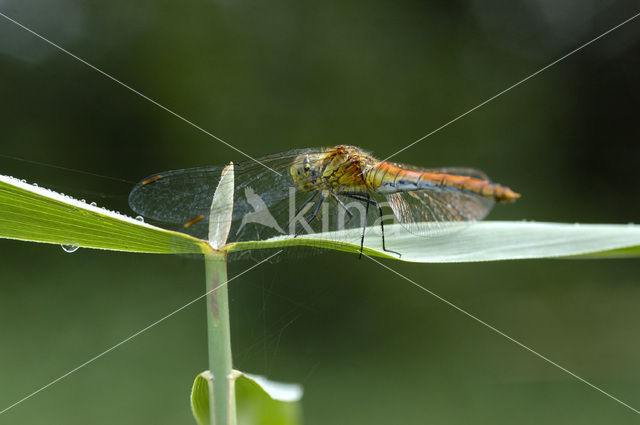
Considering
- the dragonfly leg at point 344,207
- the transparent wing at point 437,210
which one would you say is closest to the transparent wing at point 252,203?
the dragonfly leg at point 344,207

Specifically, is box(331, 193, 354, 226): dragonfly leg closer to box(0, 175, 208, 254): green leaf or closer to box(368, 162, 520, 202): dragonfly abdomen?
box(368, 162, 520, 202): dragonfly abdomen

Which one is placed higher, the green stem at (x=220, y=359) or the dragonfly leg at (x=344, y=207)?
the dragonfly leg at (x=344, y=207)

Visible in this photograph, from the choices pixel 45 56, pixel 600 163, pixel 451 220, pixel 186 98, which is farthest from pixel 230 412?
pixel 600 163

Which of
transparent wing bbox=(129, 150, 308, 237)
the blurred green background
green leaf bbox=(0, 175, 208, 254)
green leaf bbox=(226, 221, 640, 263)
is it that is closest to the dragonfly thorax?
transparent wing bbox=(129, 150, 308, 237)

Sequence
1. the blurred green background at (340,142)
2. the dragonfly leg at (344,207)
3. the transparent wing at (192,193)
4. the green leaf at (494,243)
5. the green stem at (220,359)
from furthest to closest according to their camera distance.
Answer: the blurred green background at (340,142) → the dragonfly leg at (344,207) → the transparent wing at (192,193) → the green leaf at (494,243) → the green stem at (220,359)

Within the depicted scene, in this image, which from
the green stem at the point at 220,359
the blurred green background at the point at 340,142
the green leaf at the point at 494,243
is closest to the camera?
the green stem at the point at 220,359

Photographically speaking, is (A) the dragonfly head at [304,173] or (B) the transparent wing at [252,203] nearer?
(B) the transparent wing at [252,203]

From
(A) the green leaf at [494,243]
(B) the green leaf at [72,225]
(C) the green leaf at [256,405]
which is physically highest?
(B) the green leaf at [72,225]

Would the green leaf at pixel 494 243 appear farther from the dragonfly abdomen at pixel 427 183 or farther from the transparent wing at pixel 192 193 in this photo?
the transparent wing at pixel 192 193

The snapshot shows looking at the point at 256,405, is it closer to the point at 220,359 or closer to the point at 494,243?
the point at 220,359
